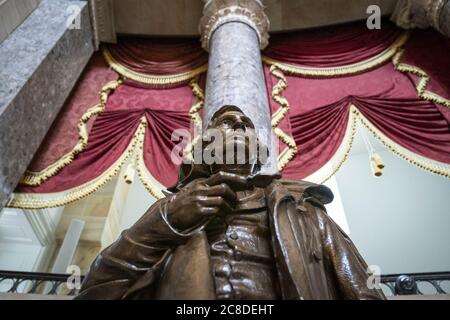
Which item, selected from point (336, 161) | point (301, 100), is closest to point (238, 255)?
point (336, 161)

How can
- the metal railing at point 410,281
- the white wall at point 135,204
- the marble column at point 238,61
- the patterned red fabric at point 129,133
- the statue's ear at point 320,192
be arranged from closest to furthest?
the statue's ear at point 320,192 → the metal railing at point 410,281 → the marble column at point 238,61 → the patterned red fabric at point 129,133 → the white wall at point 135,204

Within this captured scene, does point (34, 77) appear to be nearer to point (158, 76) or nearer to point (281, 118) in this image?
point (158, 76)

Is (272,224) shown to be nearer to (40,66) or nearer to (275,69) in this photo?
(40,66)

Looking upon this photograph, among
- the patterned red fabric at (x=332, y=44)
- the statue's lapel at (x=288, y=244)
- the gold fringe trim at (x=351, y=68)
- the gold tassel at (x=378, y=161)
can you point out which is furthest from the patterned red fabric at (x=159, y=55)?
the statue's lapel at (x=288, y=244)

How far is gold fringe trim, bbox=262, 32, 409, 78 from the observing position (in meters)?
3.44

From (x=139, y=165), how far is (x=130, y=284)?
6.83ft

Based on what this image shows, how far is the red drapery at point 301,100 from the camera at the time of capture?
2.78 meters

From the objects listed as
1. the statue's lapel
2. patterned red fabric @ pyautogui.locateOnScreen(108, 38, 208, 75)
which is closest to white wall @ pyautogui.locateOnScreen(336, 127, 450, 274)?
patterned red fabric @ pyautogui.locateOnScreen(108, 38, 208, 75)

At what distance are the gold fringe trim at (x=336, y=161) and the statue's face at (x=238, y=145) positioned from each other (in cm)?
150

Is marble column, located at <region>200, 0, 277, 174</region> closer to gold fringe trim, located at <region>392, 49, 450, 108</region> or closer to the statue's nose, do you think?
the statue's nose

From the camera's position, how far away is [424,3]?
328 cm

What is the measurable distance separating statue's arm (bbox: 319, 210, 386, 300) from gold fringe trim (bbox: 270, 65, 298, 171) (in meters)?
1.62

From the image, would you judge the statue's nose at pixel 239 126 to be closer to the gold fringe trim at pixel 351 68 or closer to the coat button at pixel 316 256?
the coat button at pixel 316 256

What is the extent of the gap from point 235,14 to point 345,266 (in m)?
2.86
